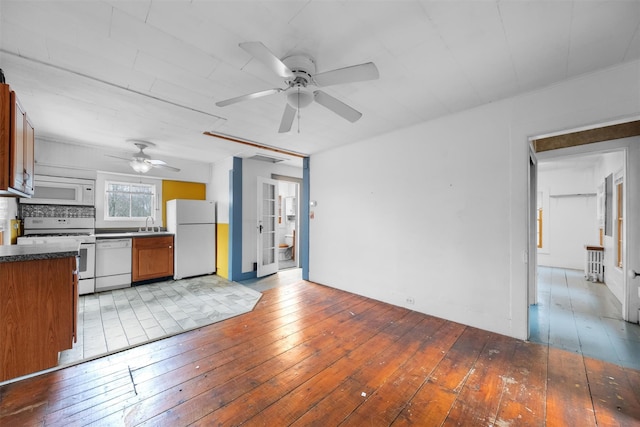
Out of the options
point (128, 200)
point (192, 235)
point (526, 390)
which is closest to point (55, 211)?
point (128, 200)

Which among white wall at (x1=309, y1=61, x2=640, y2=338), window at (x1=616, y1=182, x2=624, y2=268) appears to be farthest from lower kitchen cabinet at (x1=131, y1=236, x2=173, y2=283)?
window at (x1=616, y1=182, x2=624, y2=268)

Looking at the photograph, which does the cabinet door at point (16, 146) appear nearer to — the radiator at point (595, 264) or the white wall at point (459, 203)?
the white wall at point (459, 203)

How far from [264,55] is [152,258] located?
14.7ft

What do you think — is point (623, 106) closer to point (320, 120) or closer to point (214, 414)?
point (320, 120)

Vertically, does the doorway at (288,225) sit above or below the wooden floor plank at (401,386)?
above

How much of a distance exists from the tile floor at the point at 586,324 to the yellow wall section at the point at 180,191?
613cm

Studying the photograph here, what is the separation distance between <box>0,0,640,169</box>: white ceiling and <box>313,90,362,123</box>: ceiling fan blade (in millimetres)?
276

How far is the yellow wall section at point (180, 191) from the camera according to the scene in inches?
205

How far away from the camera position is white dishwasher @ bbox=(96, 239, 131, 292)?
401 cm

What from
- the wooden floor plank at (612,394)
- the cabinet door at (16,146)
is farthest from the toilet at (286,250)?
the wooden floor plank at (612,394)

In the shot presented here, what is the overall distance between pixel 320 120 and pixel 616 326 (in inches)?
162

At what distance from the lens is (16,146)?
1.95 metres

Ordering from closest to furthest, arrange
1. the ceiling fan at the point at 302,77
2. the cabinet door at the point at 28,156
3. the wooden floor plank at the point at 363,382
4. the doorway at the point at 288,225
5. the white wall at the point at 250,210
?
the ceiling fan at the point at 302,77 → the wooden floor plank at the point at 363,382 → the cabinet door at the point at 28,156 → the white wall at the point at 250,210 → the doorway at the point at 288,225

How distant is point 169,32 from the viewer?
1.65m
